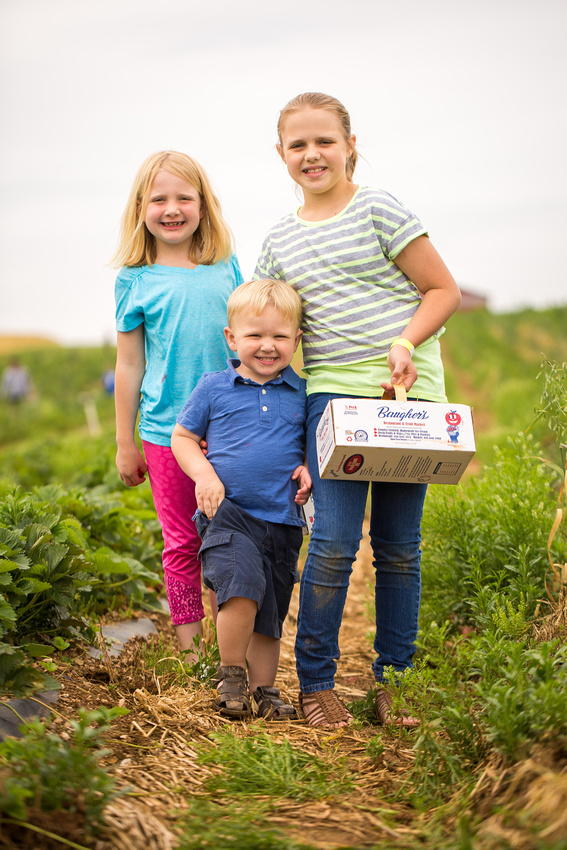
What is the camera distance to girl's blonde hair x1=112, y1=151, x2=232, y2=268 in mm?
2932

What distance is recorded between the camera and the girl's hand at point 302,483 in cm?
255

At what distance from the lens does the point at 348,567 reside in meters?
2.49

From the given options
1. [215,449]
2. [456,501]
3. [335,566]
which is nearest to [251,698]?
[335,566]

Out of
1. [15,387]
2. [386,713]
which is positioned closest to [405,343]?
[386,713]

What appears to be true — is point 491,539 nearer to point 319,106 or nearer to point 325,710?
point 325,710

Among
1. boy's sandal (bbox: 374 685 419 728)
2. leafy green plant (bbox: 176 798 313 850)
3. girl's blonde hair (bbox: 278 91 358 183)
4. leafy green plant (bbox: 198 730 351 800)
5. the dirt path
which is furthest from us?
girl's blonde hair (bbox: 278 91 358 183)

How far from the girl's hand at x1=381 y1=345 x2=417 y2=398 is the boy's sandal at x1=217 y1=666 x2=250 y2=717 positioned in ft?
3.45

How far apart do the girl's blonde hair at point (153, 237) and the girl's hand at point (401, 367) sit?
100 centimetres

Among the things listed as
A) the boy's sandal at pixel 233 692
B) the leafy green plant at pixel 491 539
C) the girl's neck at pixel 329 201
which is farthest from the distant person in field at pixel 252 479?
the leafy green plant at pixel 491 539

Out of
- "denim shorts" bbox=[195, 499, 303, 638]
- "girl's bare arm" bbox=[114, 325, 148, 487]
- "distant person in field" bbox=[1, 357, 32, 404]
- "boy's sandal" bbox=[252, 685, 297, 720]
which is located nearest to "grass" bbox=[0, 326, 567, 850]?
"boy's sandal" bbox=[252, 685, 297, 720]

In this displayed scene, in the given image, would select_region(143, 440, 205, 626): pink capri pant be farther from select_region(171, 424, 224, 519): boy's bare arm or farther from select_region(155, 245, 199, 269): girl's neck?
select_region(155, 245, 199, 269): girl's neck

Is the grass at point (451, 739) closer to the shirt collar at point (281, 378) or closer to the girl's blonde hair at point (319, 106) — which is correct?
the shirt collar at point (281, 378)

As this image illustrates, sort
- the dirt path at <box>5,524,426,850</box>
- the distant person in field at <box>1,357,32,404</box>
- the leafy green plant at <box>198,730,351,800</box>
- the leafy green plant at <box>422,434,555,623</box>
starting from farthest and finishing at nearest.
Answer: the distant person in field at <box>1,357,32,404</box> → the leafy green plant at <box>422,434,555,623</box> → the leafy green plant at <box>198,730,351,800</box> → the dirt path at <box>5,524,426,850</box>

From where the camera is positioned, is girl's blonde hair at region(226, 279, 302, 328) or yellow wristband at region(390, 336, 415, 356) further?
girl's blonde hair at region(226, 279, 302, 328)
